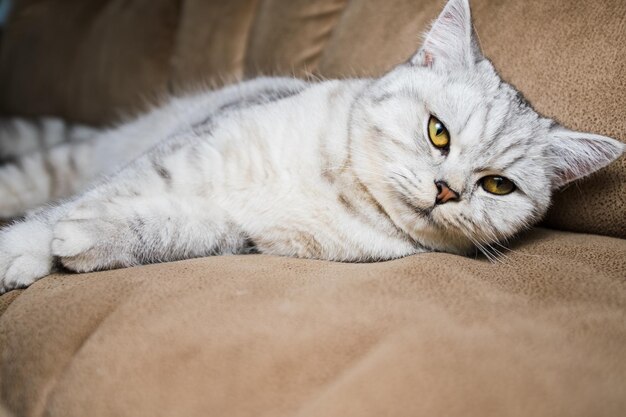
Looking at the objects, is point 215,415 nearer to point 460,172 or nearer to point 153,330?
point 153,330

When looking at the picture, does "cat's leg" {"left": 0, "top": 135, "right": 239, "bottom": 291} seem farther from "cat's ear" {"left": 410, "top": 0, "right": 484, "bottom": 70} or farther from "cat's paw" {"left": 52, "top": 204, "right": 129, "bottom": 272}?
"cat's ear" {"left": 410, "top": 0, "right": 484, "bottom": 70}

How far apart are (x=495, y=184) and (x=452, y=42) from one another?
1.15 feet

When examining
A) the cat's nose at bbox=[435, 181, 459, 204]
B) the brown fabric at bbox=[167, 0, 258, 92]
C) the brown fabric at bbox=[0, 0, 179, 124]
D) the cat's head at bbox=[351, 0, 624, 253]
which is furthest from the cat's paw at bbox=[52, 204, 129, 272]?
the brown fabric at bbox=[0, 0, 179, 124]

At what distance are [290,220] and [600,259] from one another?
24.8 inches

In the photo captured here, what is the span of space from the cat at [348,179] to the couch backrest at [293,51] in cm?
11

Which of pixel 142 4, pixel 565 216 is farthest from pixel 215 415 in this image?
pixel 142 4

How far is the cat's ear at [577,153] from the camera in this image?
4.00 feet

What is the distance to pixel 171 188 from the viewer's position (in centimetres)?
132

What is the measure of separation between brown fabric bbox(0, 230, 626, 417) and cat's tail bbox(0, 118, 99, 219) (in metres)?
0.97

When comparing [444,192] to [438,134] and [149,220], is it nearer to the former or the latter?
[438,134]

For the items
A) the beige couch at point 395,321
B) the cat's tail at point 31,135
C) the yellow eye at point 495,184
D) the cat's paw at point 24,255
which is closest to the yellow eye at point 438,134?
the yellow eye at point 495,184

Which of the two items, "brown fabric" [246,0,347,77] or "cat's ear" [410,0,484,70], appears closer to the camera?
"cat's ear" [410,0,484,70]

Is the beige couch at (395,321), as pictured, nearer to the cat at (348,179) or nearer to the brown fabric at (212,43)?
the cat at (348,179)

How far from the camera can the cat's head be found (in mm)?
1200
